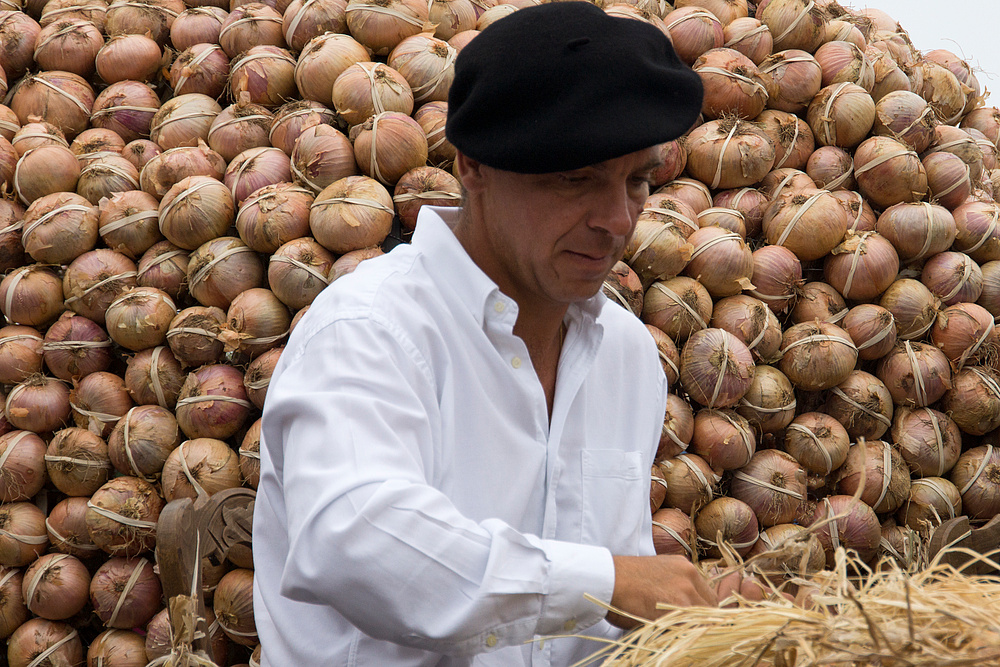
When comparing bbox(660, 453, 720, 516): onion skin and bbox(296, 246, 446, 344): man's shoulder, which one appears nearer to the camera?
bbox(296, 246, 446, 344): man's shoulder

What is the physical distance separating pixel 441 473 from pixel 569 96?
0.53 m

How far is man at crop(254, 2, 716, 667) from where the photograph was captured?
872mm

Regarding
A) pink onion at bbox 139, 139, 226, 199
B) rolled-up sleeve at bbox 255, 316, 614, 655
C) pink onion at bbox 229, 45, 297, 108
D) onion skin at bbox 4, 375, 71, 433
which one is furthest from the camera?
pink onion at bbox 229, 45, 297, 108

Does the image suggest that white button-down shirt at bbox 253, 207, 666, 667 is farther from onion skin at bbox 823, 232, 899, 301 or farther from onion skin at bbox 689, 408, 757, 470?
onion skin at bbox 823, 232, 899, 301

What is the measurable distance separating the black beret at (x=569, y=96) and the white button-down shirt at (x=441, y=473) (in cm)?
Result: 26

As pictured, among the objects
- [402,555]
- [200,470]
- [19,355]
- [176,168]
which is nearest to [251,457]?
[200,470]

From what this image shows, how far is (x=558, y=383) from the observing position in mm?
1336

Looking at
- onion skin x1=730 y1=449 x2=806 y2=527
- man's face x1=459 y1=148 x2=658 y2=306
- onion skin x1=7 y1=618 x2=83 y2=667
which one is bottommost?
onion skin x1=7 y1=618 x2=83 y2=667

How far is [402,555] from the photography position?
Result: 854mm

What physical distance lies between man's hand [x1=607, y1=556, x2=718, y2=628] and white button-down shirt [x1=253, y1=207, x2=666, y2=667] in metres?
0.03

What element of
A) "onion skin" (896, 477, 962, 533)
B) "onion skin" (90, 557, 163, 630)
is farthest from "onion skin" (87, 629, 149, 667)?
"onion skin" (896, 477, 962, 533)

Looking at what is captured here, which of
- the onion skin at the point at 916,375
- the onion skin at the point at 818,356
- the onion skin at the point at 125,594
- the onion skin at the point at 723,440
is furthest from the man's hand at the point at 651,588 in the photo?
the onion skin at the point at 916,375

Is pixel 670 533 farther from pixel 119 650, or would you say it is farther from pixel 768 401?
pixel 119 650

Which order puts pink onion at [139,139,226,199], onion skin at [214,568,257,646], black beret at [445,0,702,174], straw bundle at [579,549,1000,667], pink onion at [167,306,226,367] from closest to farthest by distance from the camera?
straw bundle at [579,549,1000,667], black beret at [445,0,702,174], onion skin at [214,568,257,646], pink onion at [167,306,226,367], pink onion at [139,139,226,199]
